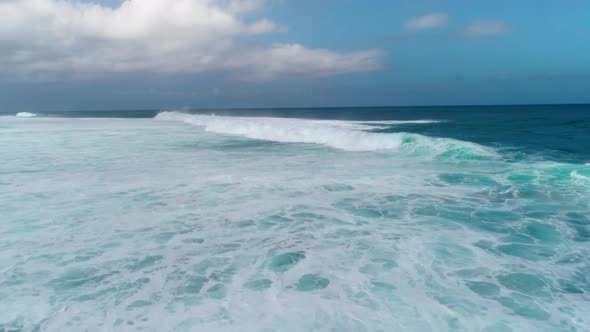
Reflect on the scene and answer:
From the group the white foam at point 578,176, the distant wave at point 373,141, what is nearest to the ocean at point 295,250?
the white foam at point 578,176

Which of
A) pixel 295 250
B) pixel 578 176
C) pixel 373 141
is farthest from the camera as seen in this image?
pixel 373 141

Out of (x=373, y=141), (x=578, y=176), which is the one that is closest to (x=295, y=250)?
(x=578, y=176)

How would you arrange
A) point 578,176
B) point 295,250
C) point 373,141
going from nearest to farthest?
point 295,250 → point 578,176 → point 373,141

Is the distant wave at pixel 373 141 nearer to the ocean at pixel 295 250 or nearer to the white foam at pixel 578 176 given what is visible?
the ocean at pixel 295 250

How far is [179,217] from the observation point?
6949 mm

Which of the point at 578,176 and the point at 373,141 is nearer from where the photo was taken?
the point at 578,176

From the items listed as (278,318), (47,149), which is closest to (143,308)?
(278,318)

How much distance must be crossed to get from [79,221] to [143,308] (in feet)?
11.7

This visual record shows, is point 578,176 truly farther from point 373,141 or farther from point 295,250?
point 373,141

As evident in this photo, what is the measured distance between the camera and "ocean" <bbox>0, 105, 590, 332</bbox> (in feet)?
12.7

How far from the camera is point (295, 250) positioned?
216 inches

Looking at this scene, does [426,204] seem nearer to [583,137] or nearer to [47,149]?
[47,149]

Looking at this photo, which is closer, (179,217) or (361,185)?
(179,217)

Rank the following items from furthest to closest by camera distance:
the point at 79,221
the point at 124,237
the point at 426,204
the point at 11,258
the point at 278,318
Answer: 1. the point at 426,204
2. the point at 79,221
3. the point at 124,237
4. the point at 11,258
5. the point at 278,318
